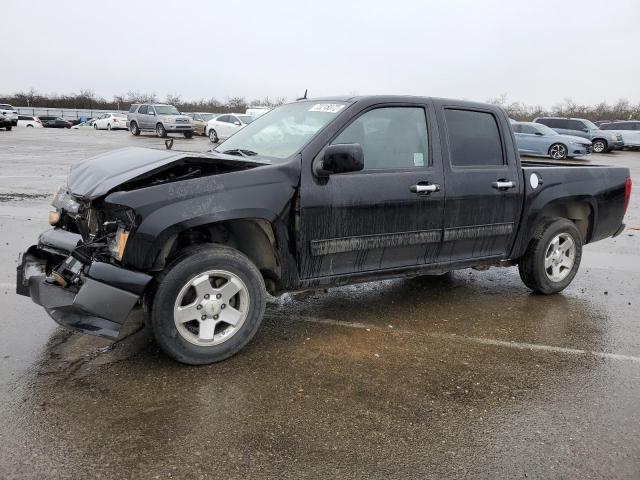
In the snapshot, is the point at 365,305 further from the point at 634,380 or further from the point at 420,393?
the point at 634,380

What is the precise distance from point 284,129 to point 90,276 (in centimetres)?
194

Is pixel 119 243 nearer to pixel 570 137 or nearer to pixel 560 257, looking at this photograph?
pixel 560 257

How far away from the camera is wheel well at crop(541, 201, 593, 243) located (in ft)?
18.5

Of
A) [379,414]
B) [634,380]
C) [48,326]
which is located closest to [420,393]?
[379,414]

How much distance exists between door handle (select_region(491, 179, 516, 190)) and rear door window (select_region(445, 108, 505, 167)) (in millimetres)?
180

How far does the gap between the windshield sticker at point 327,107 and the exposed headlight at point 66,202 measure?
6.38ft

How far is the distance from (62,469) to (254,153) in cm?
266

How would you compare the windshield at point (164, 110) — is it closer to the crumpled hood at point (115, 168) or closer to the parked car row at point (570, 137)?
the parked car row at point (570, 137)

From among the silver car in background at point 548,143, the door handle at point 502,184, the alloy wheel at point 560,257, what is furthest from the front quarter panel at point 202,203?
the silver car in background at point 548,143

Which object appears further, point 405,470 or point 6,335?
point 6,335

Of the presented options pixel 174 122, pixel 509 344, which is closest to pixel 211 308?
pixel 509 344

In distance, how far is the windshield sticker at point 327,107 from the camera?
4.33 m

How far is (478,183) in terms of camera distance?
4820 mm

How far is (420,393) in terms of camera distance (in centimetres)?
A: 346
